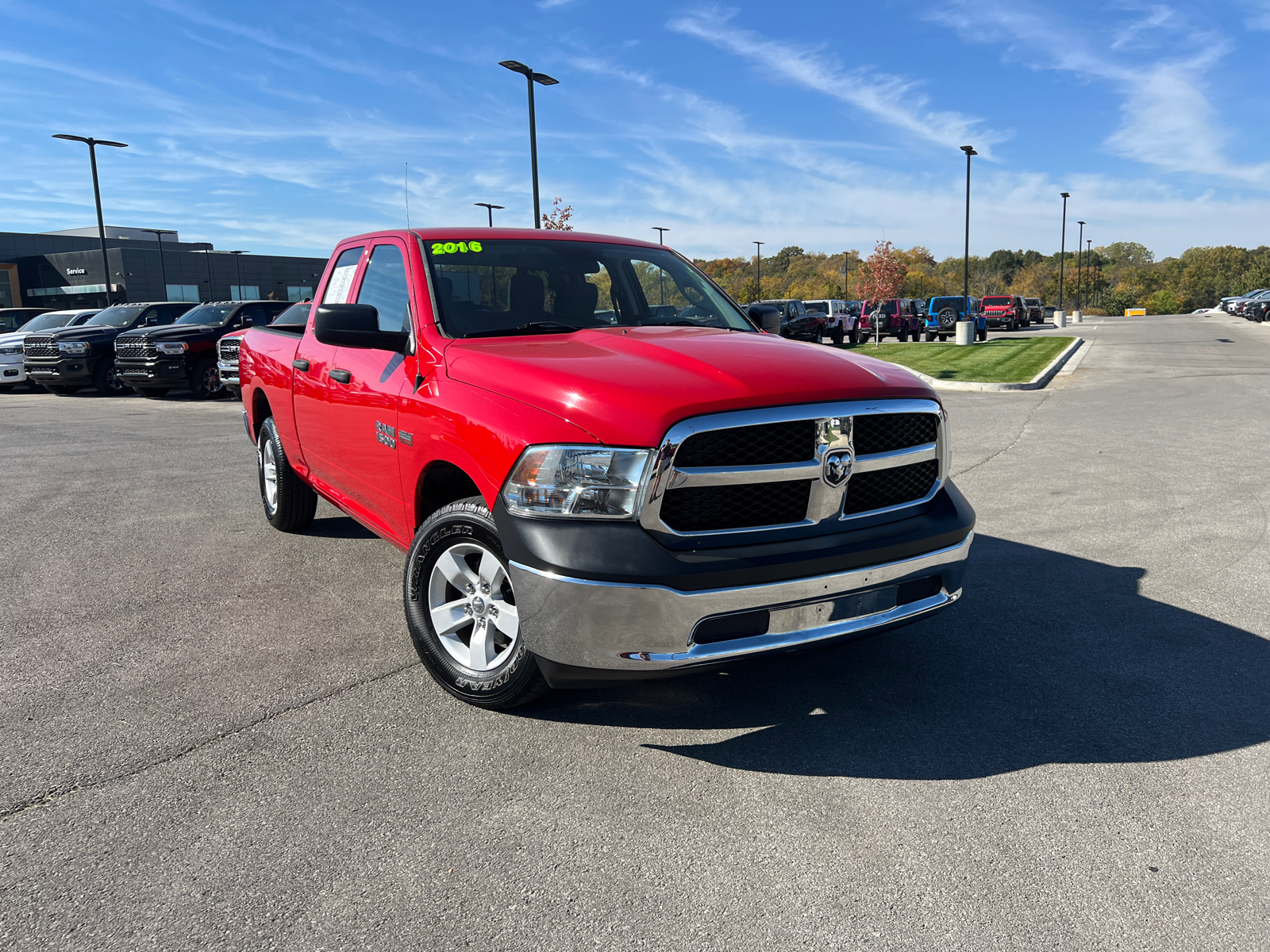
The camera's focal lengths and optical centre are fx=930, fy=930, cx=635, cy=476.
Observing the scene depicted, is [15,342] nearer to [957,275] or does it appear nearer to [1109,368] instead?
[1109,368]

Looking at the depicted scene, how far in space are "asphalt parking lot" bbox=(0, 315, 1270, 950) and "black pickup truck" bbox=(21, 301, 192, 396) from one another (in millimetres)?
16915

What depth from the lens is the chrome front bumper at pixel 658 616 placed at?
2.93 meters

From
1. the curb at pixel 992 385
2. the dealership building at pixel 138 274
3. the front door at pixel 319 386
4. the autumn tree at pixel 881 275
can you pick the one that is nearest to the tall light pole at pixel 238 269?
the dealership building at pixel 138 274

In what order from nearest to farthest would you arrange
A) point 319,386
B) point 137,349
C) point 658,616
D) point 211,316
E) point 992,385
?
point 658,616 < point 319,386 < point 992,385 < point 137,349 < point 211,316

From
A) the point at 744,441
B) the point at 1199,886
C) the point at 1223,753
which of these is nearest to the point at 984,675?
the point at 1223,753

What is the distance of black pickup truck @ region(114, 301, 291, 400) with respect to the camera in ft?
60.2

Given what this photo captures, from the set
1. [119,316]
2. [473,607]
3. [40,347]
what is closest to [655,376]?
[473,607]

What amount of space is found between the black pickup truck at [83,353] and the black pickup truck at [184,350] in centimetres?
93

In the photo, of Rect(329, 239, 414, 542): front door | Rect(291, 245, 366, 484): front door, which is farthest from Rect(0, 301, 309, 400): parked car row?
Rect(329, 239, 414, 542): front door

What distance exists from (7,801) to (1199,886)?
358cm

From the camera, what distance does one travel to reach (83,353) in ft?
66.2

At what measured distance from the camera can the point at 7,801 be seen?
2.98 metres

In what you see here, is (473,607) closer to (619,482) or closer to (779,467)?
(619,482)

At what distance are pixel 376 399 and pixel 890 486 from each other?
235cm
